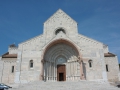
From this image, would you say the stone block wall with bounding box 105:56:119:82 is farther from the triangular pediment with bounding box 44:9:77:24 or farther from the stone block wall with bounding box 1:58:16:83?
the stone block wall with bounding box 1:58:16:83

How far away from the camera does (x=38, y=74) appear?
71.5ft

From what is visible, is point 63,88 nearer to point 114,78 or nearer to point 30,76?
point 30,76

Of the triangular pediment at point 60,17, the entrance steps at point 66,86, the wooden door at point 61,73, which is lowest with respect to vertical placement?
the entrance steps at point 66,86

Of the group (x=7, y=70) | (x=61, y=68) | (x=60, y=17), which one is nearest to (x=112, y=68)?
(x=61, y=68)

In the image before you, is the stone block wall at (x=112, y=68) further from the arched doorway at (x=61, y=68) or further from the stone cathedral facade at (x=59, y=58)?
the arched doorway at (x=61, y=68)

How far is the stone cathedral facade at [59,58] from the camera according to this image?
2181 centimetres

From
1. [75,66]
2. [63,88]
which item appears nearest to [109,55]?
[75,66]

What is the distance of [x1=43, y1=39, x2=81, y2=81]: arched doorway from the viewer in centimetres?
2259

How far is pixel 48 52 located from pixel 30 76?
475 centimetres

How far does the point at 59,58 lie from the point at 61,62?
776 millimetres

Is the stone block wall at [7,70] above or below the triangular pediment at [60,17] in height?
below

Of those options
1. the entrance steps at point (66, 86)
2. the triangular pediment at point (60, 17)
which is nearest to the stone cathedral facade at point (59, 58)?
the triangular pediment at point (60, 17)

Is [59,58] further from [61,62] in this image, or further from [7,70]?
[7,70]

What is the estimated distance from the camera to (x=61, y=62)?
2438cm
